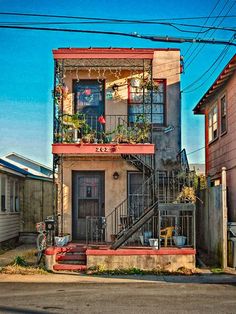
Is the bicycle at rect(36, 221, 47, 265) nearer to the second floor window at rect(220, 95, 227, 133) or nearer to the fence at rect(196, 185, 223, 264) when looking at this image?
the fence at rect(196, 185, 223, 264)

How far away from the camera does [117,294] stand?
9.72m

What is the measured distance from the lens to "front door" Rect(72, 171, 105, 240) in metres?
15.9

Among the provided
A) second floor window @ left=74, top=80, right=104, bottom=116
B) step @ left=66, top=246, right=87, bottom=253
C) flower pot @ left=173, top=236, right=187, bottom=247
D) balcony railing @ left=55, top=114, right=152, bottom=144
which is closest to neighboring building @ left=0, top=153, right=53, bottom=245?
second floor window @ left=74, top=80, right=104, bottom=116

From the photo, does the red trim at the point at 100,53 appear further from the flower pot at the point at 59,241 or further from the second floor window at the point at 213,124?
the flower pot at the point at 59,241

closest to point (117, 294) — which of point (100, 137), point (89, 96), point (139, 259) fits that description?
point (139, 259)

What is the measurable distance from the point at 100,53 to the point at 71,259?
620cm

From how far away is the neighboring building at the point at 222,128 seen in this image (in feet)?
48.4

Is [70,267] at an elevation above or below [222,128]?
below

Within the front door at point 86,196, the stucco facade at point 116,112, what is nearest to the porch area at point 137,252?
the front door at point 86,196

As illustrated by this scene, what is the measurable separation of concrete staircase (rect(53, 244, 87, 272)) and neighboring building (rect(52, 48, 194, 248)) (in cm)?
176

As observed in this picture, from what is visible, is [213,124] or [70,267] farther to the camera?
[213,124]

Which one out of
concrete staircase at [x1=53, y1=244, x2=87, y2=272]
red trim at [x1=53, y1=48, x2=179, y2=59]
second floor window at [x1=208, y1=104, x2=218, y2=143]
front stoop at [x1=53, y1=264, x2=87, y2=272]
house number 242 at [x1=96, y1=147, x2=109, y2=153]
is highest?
red trim at [x1=53, y1=48, x2=179, y2=59]

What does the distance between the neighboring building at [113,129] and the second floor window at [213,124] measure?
6.43 ft

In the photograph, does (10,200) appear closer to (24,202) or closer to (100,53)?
(24,202)
